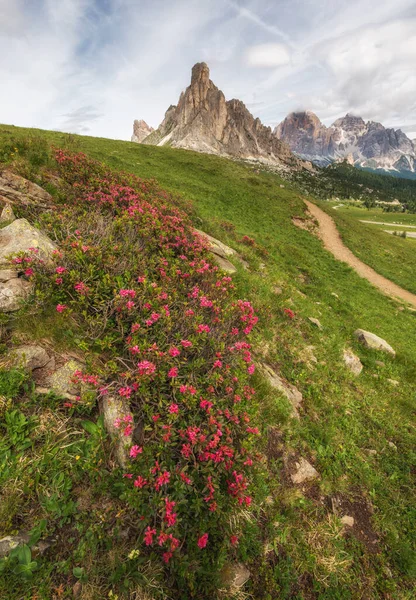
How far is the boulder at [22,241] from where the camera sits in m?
5.16

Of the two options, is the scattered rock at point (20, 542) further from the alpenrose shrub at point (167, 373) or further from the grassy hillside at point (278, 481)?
the alpenrose shrub at point (167, 373)

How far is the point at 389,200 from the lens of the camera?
192375 millimetres

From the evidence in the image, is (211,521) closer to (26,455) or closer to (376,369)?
(26,455)

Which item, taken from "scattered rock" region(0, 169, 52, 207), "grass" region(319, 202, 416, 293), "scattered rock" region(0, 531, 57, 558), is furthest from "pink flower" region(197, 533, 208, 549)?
"grass" region(319, 202, 416, 293)

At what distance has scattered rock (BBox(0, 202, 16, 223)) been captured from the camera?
6.39 m

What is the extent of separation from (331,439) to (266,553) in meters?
3.52

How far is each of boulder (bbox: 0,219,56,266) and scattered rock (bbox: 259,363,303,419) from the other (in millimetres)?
6146

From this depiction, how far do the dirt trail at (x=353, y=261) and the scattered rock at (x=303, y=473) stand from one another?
1951 centimetres

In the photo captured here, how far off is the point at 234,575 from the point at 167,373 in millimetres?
3056

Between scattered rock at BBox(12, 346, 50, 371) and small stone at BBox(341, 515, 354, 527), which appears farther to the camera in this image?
small stone at BBox(341, 515, 354, 527)

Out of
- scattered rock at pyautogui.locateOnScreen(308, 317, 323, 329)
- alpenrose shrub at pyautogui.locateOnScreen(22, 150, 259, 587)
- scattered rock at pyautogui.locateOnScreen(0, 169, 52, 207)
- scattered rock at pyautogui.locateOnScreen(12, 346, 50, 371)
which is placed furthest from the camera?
scattered rock at pyautogui.locateOnScreen(308, 317, 323, 329)

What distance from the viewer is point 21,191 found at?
24.9 feet

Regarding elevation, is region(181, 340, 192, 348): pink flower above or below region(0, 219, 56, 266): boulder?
below

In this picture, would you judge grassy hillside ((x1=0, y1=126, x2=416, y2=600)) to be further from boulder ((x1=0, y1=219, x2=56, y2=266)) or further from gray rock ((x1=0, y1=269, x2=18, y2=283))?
boulder ((x1=0, y1=219, x2=56, y2=266))
